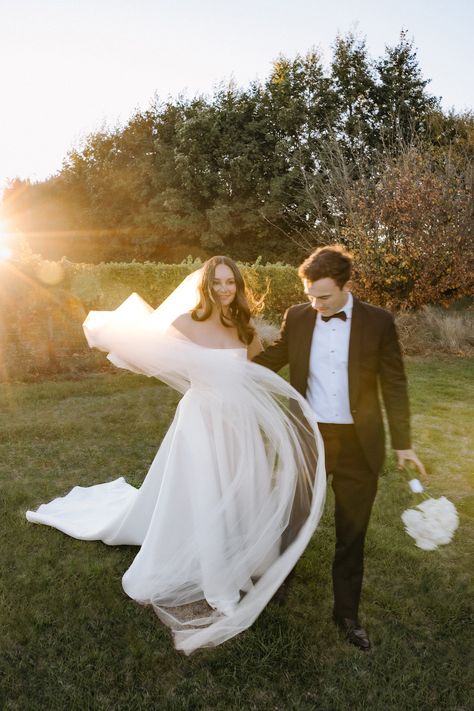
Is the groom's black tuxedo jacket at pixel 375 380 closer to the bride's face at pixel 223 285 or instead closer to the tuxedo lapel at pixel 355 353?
the tuxedo lapel at pixel 355 353

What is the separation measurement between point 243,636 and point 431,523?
136 cm

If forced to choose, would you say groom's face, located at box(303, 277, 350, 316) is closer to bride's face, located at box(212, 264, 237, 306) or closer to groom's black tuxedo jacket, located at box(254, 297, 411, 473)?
groom's black tuxedo jacket, located at box(254, 297, 411, 473)

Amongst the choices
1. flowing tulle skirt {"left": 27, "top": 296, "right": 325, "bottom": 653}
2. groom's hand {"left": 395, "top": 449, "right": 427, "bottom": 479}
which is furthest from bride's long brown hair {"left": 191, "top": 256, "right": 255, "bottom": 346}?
groom's hand {"left": 395, "top": 449, "right": 427, "bottom": 479}

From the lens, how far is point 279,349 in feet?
12.5

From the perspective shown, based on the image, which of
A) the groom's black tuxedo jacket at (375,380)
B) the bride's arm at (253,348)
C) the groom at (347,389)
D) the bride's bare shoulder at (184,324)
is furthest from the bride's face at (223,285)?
the groom's black tuxedo jacket at (375,380)

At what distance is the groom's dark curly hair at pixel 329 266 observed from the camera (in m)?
3.22

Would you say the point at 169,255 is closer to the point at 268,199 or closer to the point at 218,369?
the point at 268,199

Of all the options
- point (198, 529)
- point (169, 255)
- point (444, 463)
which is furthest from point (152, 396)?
point (169, 255)

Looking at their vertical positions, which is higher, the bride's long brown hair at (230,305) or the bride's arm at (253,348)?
the bride's long brown hair at (230,305)

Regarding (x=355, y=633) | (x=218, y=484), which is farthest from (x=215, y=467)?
(x=355, y=633)

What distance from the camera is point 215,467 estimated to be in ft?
12.4

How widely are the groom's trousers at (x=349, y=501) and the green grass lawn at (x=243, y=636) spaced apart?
0.34 metres

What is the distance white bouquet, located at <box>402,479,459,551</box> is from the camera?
10.3 feet

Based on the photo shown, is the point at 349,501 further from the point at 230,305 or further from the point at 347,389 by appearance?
the point at 230,305
